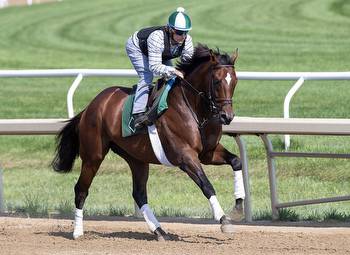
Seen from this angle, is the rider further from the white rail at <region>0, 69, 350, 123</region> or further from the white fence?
the white rail at <region>0, 69, 350, 123</region>

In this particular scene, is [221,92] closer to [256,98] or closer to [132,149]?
[132,149]

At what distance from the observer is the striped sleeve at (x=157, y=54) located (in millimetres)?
7589

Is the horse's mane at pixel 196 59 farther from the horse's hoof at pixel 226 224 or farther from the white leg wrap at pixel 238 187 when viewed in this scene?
the horse's hoof at pixel 226 224

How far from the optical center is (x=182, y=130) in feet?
24.8

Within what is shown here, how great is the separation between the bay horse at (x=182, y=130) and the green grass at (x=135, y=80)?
1149mm

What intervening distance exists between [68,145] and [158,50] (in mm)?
1350

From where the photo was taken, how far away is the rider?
24.8ft

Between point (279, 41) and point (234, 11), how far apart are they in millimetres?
4646

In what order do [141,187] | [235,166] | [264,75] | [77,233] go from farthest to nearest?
1. [264,75]
2. [141,187]
3. [77,233]
4. [235,166]

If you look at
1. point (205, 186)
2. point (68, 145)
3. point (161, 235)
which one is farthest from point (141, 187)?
point (205, 186)

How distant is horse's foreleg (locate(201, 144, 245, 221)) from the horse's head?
343 millimetres

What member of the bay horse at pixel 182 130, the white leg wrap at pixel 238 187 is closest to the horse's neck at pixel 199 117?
the bay horse at pixel 182 130

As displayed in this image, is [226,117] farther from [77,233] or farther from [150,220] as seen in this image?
[77,233]

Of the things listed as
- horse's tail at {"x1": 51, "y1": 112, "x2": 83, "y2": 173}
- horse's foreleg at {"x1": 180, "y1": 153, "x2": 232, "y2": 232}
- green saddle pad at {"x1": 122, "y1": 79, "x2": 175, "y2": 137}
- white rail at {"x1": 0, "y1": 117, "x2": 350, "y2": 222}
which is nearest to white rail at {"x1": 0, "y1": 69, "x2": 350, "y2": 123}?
white rail at {"x1": 0, "y1": 117, "x2": 350, "y2": 222}
